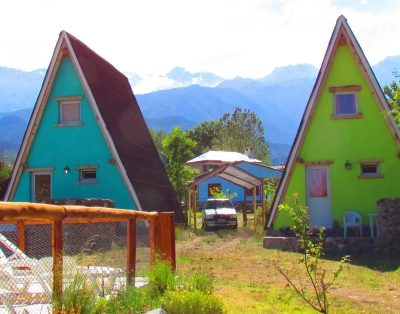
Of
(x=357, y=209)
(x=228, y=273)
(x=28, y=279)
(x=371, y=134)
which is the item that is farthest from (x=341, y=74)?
(x=28, y=279)

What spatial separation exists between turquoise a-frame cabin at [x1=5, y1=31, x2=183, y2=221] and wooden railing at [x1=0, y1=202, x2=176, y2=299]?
1058 cm

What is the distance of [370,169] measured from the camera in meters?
18.5

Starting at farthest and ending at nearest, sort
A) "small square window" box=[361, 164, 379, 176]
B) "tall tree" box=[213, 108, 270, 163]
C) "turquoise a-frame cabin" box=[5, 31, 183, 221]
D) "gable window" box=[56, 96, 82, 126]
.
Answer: "tall tree" box=[213, 108, 270, 163] < "gable window" box=[56, 96, 82, 126] < "turquoise a-frame cabin" box=[5, 31, 183, 221] < "small square window" box=[361, 164, 379, 176]

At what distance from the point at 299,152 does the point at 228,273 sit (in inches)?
306

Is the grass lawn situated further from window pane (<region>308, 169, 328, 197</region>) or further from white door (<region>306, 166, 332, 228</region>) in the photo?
window pane (<region>308, 169, 328, 197</region>)

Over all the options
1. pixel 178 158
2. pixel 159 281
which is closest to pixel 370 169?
pixel 159 281

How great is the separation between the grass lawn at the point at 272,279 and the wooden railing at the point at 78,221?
3.10 feet

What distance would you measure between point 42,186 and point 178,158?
13178mm

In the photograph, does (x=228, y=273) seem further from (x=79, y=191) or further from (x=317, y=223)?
(x=79, y=191)

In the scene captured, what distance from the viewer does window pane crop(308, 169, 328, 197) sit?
61.0 ft

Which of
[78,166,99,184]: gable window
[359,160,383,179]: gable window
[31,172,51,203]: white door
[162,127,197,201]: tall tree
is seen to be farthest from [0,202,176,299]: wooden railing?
[162,127,197,201]: tall tree

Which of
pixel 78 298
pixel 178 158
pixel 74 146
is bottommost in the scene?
pixel 78 298

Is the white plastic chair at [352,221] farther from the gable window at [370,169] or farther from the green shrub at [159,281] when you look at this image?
the green shrub at [159,281]

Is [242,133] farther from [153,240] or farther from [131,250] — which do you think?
[131,250]
